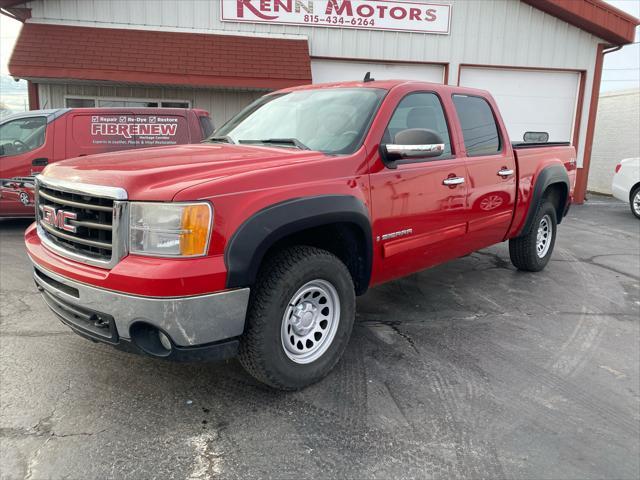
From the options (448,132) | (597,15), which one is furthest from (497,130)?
(597,15)

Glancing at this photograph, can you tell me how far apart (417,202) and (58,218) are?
2386mm

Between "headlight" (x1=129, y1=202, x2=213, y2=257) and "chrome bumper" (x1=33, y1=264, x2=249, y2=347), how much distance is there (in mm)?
245

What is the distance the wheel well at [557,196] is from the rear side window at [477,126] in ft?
4.72

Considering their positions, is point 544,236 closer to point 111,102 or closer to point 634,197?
point 634,197

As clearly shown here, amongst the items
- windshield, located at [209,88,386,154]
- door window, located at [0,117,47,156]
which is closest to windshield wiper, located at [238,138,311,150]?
windshield, located at [209,88,386,154]

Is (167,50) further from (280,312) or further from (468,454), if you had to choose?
(468,454)

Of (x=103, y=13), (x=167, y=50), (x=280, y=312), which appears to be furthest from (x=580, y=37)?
(x=280, y=312)

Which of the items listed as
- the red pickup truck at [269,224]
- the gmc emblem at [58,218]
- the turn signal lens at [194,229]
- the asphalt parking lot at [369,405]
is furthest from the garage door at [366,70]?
the turn signal lens at [194,229]

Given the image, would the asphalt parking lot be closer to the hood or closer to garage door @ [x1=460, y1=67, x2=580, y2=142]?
the hood

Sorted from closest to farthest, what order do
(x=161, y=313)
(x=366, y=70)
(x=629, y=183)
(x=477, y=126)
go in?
(x=161, y=313) < (x=477, y=126) < (x=629, y=183) < (x=366, y=70)

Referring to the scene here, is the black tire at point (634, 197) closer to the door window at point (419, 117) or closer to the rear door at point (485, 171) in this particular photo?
the rear door at point (485, 171)

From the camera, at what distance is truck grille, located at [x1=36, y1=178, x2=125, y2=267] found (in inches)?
104

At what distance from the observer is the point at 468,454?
265cm

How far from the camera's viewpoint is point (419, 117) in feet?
13.5
